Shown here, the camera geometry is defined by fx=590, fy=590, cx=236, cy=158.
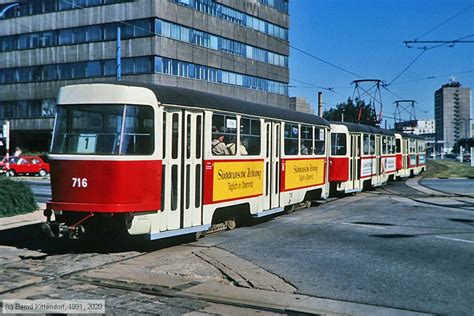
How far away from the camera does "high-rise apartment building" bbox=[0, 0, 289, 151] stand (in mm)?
53469

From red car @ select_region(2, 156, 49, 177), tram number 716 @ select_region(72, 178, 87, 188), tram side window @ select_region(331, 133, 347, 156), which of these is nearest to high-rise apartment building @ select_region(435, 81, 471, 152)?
red car @ select_region(2, 156, 49, 177)

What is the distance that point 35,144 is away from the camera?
2527 inches

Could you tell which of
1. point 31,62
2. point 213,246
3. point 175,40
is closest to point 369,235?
point 213,246

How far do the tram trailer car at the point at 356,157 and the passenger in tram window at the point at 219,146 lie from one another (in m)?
9.15

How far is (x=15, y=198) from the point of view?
15.5 metres

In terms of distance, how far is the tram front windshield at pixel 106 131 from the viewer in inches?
388

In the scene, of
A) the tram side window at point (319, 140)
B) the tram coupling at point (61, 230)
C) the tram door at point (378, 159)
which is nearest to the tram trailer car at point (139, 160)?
the tram coupling at point (61, 230)

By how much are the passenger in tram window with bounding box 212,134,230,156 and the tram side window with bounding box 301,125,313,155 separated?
522 centimetres

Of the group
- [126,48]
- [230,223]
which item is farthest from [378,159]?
[126,48]

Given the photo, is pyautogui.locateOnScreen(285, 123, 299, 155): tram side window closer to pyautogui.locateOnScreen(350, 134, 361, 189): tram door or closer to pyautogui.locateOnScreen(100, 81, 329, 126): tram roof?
pyautogui.locateOnScreen(100, 81, 329, 126): tram roof

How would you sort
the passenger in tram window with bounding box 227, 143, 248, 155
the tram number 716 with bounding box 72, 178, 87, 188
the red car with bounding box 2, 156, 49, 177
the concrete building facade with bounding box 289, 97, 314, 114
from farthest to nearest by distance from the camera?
the concrete building facade with bounding box 289, 97, 314, 114
the red car with bounding box 2, 156, 49, 177
the passenger in tram window with bounding box 227, 143, 248, 155
the tram number 716 with bounding box 72, 178, 87, 188

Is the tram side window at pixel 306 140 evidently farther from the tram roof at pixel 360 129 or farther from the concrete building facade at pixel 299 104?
the concrete building facade at pixel 299 104
